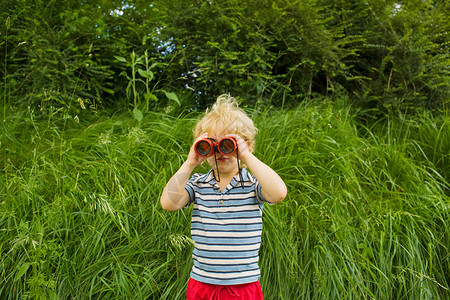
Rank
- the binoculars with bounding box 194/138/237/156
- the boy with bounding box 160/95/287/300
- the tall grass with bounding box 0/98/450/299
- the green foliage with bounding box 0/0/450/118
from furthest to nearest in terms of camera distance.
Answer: the green foliage with bounding box 0/0/450/118, the tall grass with bounding box 0/98/450/299, the boy with bounding box 160/95/287/300, the binoculars with bounding box 194/138/237/156

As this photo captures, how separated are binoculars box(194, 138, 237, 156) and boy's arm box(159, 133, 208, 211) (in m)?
0.08

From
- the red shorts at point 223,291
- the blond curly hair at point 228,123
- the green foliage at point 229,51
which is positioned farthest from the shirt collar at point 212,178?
the green foliage at point 229,51

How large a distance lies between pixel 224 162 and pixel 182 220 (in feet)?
2.98

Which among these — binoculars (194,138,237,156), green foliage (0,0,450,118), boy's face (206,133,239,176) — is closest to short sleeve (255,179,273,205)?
boy's face (206,133,239,176)

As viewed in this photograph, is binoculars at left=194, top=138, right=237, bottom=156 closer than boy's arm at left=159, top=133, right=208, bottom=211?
Yes

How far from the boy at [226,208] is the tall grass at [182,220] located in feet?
1.35

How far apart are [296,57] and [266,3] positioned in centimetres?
58

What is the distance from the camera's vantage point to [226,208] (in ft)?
6.57

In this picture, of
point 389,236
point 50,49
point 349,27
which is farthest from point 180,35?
point 389,236

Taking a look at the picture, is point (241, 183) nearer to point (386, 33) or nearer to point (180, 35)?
point (180, 35)

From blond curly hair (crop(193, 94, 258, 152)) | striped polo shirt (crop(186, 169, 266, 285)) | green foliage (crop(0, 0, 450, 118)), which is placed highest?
green foliage (crop(0, 0, 450, 118))

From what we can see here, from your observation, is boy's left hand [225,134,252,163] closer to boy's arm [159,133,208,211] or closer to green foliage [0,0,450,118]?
boy's arm [159,133,208,211]

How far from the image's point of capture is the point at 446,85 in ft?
14.5

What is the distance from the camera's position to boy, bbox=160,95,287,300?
1.96 m
